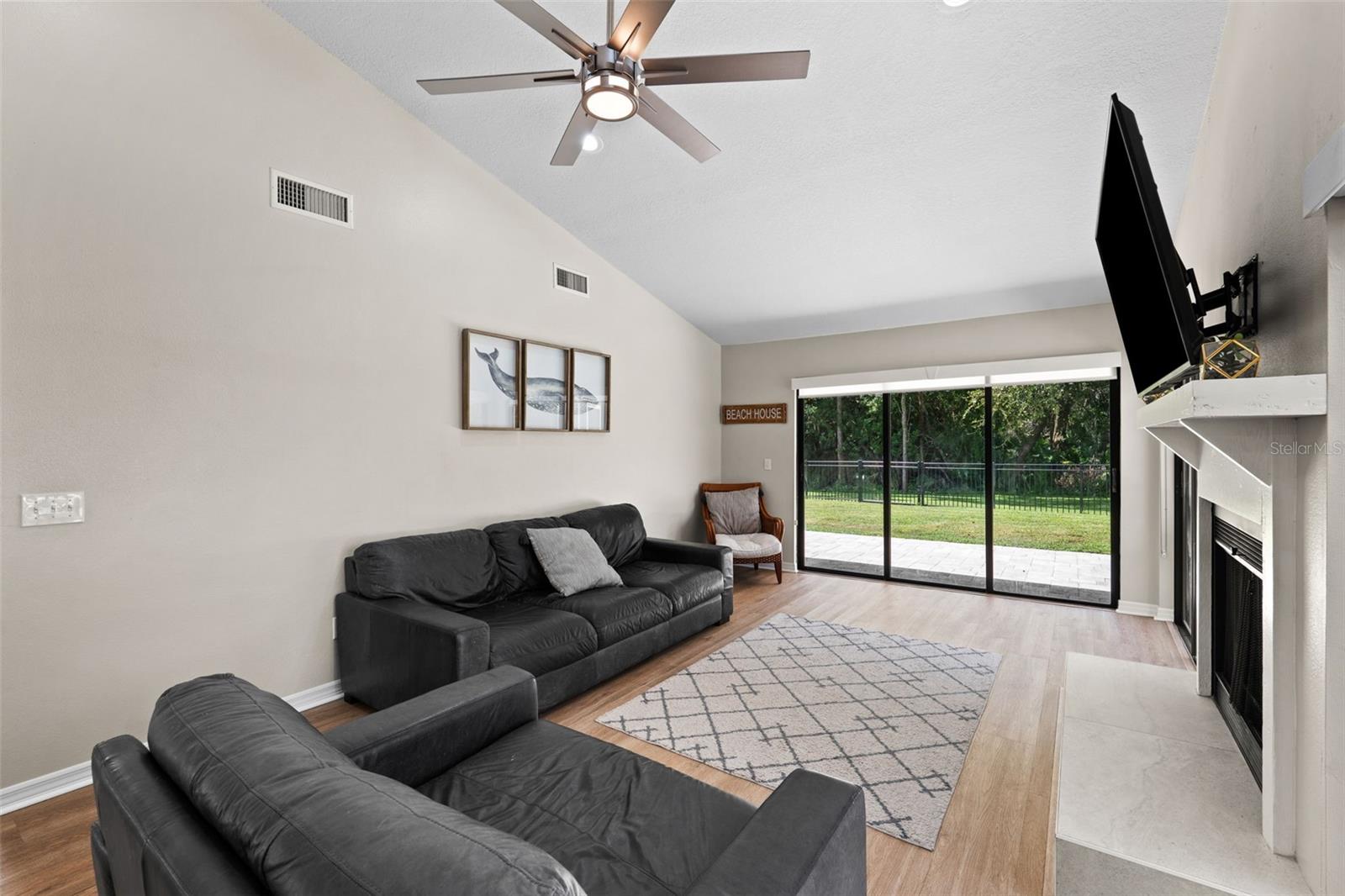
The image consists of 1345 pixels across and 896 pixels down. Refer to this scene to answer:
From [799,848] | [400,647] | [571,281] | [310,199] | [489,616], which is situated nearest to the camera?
[799,848]

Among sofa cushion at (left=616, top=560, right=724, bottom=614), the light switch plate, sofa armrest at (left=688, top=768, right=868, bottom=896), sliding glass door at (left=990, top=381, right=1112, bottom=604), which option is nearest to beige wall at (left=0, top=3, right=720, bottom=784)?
the light switch plate

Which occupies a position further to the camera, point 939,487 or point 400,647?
point 939,487

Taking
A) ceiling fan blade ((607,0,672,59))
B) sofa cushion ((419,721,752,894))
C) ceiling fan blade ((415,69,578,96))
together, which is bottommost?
sofa cushion ((419,721,752,894))

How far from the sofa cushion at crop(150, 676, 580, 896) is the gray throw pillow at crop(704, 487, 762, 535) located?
4782 mm

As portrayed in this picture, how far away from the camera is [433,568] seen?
10.4 ft

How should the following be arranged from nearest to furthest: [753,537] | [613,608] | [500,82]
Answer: [500,82]
[613,608]
[753,537]

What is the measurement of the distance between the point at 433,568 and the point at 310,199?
202cm

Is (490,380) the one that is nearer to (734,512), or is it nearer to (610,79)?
(610,79)

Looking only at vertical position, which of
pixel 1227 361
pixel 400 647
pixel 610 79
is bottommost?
pixel 400 647

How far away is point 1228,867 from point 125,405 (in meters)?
3.93

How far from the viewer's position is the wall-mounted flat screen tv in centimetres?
153

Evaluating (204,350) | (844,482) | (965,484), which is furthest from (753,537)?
(204,350)

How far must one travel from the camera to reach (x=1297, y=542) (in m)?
1.43

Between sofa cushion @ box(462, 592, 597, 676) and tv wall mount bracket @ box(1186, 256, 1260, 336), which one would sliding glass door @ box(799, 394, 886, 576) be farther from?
tv wall mount bracket @ box(1186, 256, 1260, 336)
